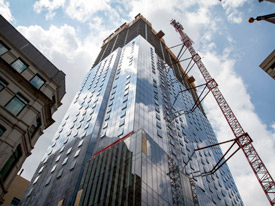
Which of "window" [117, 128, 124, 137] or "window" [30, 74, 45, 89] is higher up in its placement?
"window" [117, 128, 124, 137]

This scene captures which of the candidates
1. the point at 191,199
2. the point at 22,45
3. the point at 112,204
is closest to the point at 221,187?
the point at 191,199

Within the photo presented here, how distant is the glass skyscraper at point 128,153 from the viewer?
29.0 m

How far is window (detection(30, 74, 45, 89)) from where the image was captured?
2092cm

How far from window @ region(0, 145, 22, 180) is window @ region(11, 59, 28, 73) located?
25.8 feet

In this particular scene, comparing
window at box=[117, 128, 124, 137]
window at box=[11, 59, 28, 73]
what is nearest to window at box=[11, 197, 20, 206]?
window at box=[117, 128, 124, 137]

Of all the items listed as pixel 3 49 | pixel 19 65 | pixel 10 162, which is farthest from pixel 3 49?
pixel 10 162

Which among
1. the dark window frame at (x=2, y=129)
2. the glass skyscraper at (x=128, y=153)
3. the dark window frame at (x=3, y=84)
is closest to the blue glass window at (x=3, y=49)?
the dark window frame at (x=3, y=84)

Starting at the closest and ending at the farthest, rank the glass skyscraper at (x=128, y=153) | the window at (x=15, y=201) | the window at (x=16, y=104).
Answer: the window at (x=16, y=104) → the glass skyscraper at (x=128, y=153) → the window at (x=15, y=201)

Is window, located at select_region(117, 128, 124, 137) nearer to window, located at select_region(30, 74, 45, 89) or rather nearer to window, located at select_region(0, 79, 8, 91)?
window, located at select_region(30, 74, 45, 89)

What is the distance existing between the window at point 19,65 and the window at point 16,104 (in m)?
2.98

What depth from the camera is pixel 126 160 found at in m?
30.4

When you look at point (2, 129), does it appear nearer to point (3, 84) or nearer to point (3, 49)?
point (3, 84)

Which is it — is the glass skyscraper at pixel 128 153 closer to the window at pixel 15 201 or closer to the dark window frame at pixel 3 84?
the window at pixel 15 201

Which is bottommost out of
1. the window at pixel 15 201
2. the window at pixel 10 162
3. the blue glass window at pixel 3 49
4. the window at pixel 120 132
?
the window at pixel 10 162
